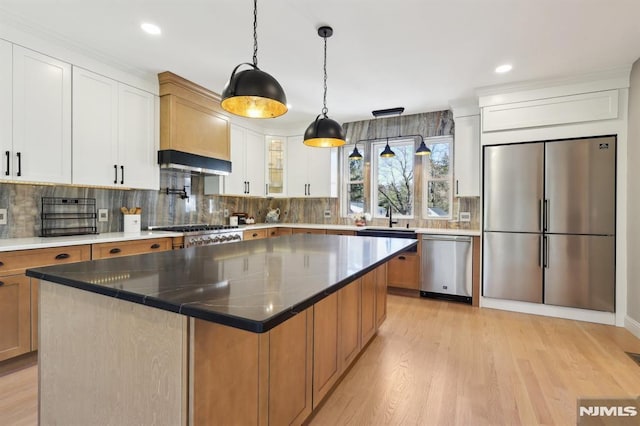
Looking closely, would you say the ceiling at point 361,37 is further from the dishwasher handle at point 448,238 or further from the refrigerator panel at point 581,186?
the dishwasher handle at point 448,238

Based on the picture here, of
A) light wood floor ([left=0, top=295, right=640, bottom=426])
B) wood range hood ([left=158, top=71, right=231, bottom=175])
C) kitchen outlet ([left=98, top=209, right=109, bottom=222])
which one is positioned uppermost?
wood range hood ([left=158, top=71, right=231, bottom=175])

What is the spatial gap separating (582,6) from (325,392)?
307cm

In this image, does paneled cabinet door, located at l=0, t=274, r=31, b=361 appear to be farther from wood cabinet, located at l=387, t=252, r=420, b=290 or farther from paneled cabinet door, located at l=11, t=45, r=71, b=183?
wood cabinet, located at l=387, t=252, r=420, b=290

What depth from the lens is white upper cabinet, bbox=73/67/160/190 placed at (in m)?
2.75

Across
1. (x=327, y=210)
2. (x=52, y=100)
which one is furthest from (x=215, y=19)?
(x=327, y=210)

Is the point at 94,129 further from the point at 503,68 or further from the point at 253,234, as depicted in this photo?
the point at 503,68

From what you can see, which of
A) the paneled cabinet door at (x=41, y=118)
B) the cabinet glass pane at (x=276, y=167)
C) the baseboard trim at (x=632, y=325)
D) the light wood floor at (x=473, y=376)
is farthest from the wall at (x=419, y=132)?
the paneled cabinet door at (x=41, y=118)

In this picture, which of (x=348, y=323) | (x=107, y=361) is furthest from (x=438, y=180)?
(x=107, y=361)

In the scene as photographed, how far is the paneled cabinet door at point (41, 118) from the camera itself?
7.77 ft

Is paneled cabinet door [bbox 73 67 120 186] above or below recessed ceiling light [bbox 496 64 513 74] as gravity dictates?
below

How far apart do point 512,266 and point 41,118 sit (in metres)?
4.80

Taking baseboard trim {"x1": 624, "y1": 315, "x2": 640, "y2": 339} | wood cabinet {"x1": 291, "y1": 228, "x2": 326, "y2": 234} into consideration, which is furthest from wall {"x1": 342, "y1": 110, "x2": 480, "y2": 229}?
baseboard trim {"x1": 624, "y1": 315, "x2": 640, "y2": 339}

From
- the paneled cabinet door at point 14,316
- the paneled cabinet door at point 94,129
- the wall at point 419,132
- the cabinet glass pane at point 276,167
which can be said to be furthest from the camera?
the cabinet glass pane at point 276,167

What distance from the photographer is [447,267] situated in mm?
3836
